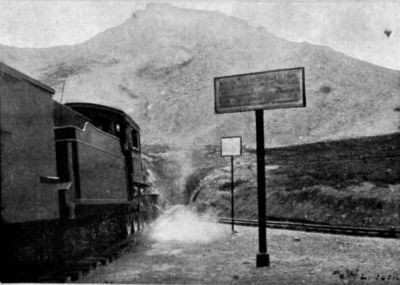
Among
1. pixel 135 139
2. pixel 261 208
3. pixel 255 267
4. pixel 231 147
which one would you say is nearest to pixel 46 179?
pixel 261 208

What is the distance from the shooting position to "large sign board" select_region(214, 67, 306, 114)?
21.7 ft

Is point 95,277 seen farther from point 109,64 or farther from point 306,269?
point 109,64

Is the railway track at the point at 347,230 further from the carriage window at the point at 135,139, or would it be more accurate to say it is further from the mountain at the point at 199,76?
the mountain at the point at 199,76

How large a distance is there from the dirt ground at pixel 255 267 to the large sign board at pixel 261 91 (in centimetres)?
252

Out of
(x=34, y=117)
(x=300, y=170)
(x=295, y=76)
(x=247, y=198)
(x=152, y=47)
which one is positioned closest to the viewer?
(x=34, y=117)

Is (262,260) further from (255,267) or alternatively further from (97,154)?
(97,154)

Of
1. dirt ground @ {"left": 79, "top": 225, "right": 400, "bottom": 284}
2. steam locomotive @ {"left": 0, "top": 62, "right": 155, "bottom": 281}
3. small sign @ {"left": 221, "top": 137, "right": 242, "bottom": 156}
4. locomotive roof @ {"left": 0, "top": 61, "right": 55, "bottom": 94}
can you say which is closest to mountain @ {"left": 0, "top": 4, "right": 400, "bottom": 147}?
small sign @ {"left": 221, "top": 137, "right": 242, "bottom": 156}

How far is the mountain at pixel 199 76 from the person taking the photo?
115ft

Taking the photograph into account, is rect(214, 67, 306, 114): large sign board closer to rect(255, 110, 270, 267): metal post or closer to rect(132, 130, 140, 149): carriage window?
rect(255, 110, 270, 267): metal post

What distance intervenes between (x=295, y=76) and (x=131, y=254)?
4.72m

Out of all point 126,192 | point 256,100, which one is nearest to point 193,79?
point 126,192

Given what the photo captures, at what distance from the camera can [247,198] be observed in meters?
19.1

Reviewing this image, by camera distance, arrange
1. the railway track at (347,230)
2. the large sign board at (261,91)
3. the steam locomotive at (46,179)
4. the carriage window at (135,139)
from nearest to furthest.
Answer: the steam locomotive at (46,179)
the large sign board at (261,91)
the railway track at (347,230)
the carriage window at (135,139)

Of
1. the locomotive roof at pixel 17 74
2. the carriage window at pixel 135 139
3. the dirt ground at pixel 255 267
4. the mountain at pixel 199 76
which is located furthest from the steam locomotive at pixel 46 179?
the mountain at pixel 199 76
